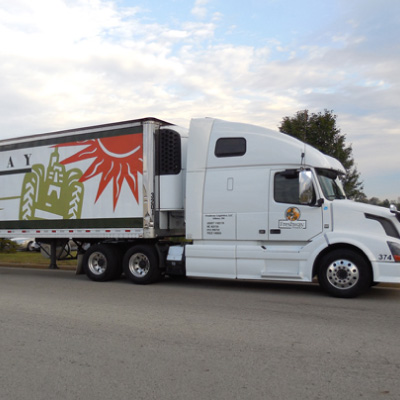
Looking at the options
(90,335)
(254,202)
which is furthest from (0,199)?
(90,335)

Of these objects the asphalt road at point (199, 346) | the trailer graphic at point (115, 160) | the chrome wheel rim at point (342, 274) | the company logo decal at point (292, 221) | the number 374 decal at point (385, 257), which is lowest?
the asphalt road at point (199, 346)

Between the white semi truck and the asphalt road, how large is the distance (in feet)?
2.40

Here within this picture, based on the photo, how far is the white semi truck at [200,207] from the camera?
8719 mm

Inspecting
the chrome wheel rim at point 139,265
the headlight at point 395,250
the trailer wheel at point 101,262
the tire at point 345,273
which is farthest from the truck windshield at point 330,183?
the trailer wheel at point 101,262

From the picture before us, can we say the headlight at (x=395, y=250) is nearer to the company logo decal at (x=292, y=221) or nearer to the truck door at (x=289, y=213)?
the truck door at (x=289, y=213)

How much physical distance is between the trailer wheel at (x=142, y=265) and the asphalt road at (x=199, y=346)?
1.28 metres

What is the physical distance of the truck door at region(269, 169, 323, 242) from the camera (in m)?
9.02

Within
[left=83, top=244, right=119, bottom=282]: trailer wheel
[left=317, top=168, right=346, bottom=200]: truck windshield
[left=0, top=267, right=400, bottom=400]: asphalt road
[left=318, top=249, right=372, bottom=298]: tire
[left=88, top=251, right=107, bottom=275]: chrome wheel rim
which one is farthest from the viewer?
[left=88, top=251, right=107, bottom=275]: chrome wheel rim

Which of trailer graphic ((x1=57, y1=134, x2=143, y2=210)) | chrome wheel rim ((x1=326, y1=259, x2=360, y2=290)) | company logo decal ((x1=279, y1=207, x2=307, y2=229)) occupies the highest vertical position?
trailer graphic ((x1=57, y1=134, x2=143, y2=210))

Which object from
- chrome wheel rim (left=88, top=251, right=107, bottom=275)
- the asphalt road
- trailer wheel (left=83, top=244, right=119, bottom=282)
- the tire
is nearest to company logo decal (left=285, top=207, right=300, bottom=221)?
the tire

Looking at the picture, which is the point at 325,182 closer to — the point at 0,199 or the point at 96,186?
the point at 96,186

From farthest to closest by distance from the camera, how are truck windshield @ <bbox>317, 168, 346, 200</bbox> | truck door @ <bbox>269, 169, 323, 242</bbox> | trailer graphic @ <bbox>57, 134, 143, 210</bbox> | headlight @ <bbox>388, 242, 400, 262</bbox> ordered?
trailer graphic @ <bbox>57, 134, 143, 210</bbox>, truck windshield @ <bbox>317, 168, 346, 200</bbox>, truck door @ <bbox>269, 169, 323, 242</bbox>, headlight @ <bbox>388, 242, 400, 262</bbox>

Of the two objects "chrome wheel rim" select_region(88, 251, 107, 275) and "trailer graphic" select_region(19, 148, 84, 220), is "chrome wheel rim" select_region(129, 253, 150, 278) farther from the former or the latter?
"trailer graphic" select_region(19, 148, 84, 220)

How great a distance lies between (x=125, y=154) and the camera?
10.9 meters
